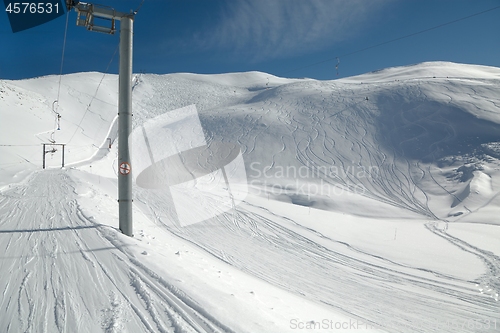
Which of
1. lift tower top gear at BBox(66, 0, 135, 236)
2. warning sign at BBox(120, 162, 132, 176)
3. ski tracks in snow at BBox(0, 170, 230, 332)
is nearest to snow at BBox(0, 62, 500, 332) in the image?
ski tracks in snow at BBox(0, 170, 230, 332)

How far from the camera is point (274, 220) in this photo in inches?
489

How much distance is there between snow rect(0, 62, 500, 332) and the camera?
4.11 meters

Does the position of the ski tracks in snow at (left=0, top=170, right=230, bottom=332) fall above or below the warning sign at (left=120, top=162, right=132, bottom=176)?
below

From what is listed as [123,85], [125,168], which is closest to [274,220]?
[125,168]

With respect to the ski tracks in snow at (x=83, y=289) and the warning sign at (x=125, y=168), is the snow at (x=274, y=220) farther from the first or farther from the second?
the warning sign at (x=125, y=168)

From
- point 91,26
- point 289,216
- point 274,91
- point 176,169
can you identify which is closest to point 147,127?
point 176,169

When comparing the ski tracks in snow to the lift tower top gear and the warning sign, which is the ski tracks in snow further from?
the warning sign

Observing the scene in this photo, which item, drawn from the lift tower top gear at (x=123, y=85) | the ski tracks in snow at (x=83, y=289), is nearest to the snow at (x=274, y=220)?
the ski tracks in snow at (x=83, y=289)

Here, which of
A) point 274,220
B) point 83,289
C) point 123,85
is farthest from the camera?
point 274,220

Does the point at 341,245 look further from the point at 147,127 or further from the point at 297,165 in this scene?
the point at 147,127

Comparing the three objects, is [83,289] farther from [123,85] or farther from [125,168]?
[123,85]

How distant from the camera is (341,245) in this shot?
10328mm

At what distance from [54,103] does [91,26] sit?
47.5 metres

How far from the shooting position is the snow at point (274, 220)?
13.5 feet
